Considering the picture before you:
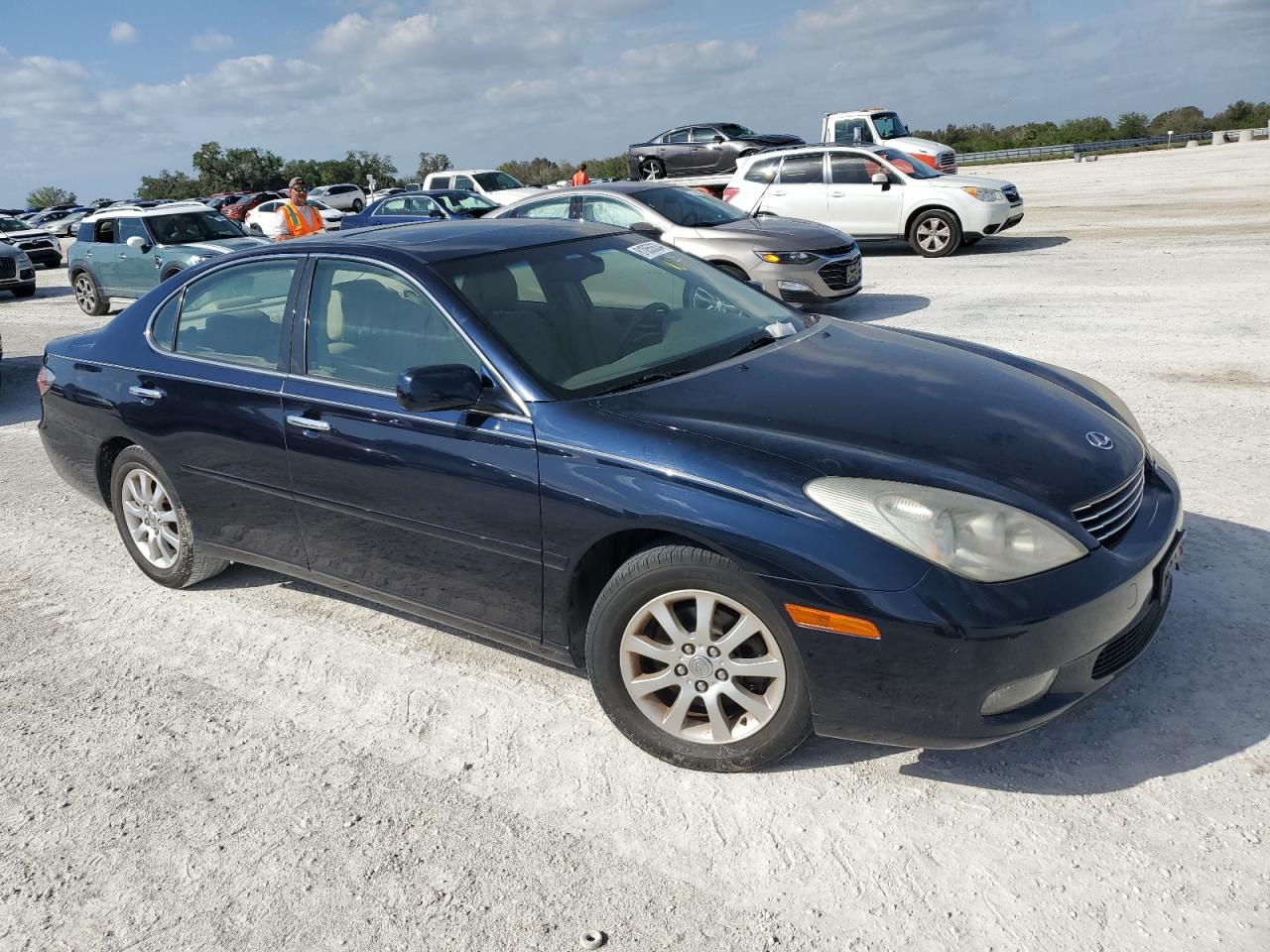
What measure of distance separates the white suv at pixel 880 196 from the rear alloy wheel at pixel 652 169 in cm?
1532

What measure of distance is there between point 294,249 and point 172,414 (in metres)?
0.93

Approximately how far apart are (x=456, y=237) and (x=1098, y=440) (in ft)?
8.36

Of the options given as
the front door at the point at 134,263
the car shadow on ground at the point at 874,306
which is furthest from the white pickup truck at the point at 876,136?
the front door at the point at 134,263

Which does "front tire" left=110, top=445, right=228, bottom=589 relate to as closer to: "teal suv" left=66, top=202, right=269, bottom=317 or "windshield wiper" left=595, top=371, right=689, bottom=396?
"windshield wiper" left=595, top=371, right=689, bottom=396

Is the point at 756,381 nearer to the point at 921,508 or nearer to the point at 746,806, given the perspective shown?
the point at 921,508

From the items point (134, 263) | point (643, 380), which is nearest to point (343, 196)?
point (134, 263)

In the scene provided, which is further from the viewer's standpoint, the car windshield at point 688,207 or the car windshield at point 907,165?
the car windshield at point 907,165

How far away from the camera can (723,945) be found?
2.64m

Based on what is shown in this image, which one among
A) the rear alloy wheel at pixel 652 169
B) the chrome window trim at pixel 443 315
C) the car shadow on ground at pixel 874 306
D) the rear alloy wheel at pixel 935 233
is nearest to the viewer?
the chrome window trim at pixel 443 315

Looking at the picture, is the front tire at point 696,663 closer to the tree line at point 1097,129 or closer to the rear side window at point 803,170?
the rear side window at point 803,170

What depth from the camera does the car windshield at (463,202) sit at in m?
23.0

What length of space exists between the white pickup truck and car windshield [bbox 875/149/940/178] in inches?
314

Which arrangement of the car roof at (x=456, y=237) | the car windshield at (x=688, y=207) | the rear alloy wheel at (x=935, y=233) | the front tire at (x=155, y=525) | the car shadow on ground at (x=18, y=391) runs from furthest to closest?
1. the rear alloy wheel at (x=935, y=233)
2. the car windshield at (x=688, y=207)
3. the car shadow on ground at (x=18, y=391)
4. the front tire at (x=155, y=525)
5. the car roof at (x=456, y=237)

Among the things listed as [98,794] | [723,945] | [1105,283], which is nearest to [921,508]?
[723,945]
